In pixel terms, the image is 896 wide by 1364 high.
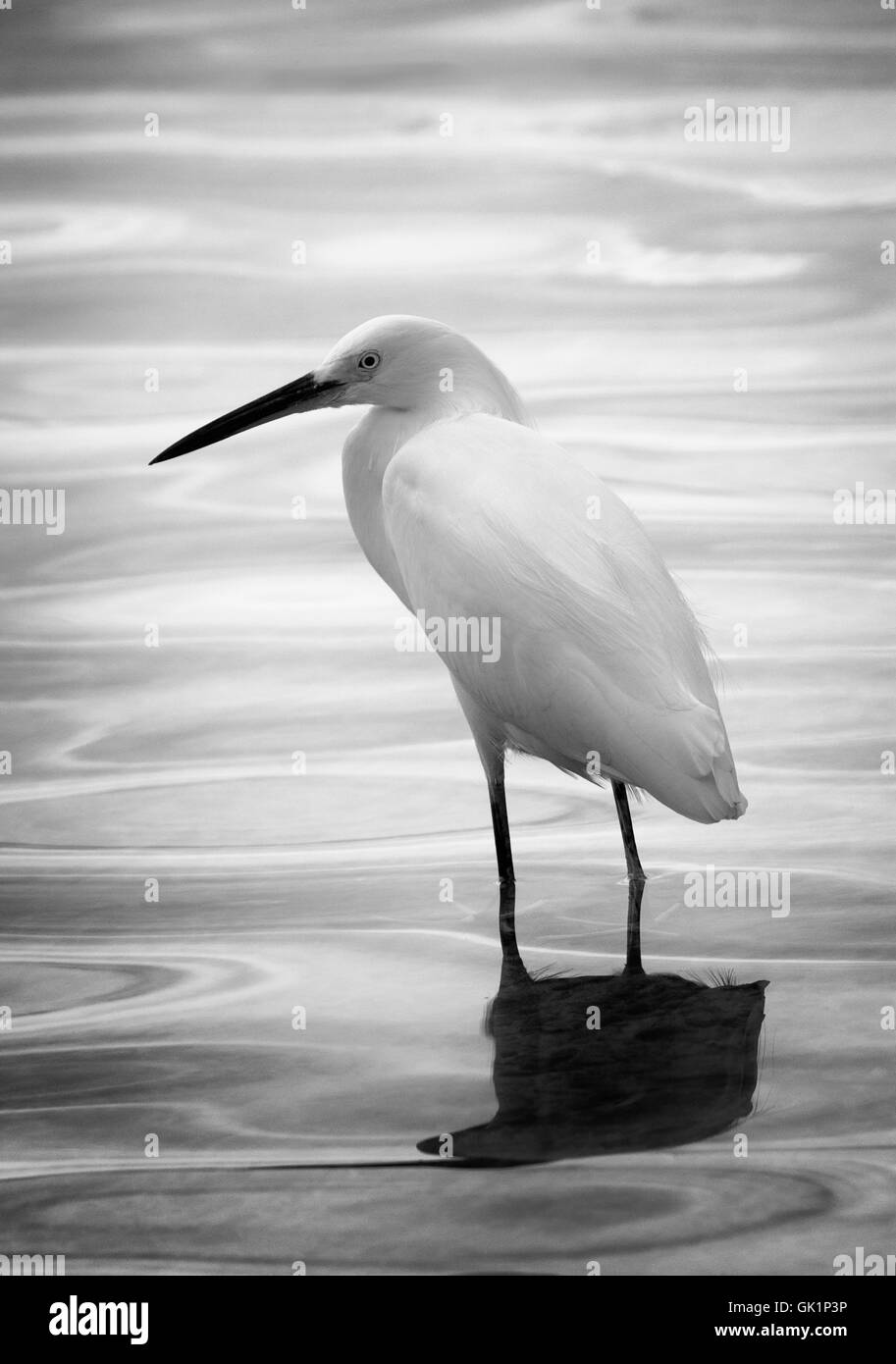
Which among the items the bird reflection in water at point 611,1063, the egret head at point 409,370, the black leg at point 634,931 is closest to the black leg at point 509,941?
the bird reflection in water at point 611,1063

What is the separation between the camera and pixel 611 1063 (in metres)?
2.36

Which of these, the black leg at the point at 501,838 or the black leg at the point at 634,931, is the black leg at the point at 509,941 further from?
the black leg at the point at 634,931

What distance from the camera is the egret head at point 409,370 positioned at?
3340 mm

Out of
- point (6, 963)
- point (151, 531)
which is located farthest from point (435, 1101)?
point (151, 531)

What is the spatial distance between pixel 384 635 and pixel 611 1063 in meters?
2.99

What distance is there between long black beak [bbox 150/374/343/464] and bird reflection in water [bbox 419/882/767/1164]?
1.23 metres

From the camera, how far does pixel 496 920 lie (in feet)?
9.98

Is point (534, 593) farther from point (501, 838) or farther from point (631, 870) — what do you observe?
point (631, 870)

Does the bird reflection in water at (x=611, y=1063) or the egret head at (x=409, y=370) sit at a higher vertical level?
the egret head at (x=409, y=370)

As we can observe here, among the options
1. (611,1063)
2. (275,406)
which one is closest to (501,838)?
(611,1063)

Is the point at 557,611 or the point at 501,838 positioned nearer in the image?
the point at 557,611

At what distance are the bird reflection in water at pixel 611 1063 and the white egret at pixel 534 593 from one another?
30 centimetres

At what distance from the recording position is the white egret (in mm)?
2762

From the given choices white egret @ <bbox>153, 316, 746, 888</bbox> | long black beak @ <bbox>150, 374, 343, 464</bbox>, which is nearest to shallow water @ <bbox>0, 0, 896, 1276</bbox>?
white egret @ <bbox>153, 316, 746, 888</bbox>
